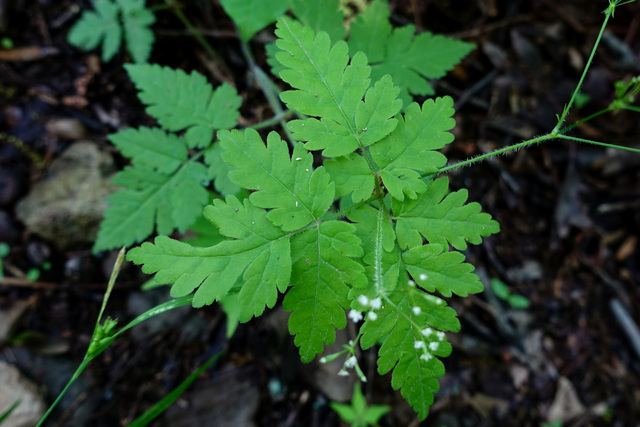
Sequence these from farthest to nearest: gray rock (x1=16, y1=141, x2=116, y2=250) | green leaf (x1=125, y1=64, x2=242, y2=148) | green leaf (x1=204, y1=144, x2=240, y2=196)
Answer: gray rock (x1=16, y1=141, x2=116, y2=250) < green leaf (x1=125, y1=64, x2=242, y2=148) < green leaf (x1=204, y1=144, x2=240, y2=196)

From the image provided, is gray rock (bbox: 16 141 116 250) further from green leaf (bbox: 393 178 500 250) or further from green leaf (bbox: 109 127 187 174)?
green leaf (bbox: 393 178 500 250)

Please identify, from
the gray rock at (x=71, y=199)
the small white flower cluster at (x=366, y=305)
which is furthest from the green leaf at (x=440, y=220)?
the gray rock at (x=71, y=199)

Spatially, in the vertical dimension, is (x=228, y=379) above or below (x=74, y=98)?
below

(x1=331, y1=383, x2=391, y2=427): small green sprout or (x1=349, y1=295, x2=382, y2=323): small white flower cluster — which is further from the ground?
(x1=349, y1=295, x2=382, y2=323): small white flower cluster

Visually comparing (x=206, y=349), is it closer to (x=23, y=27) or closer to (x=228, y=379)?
(x=228, y=379)

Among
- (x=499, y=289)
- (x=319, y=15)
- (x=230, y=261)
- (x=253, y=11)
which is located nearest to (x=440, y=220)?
(x=230, y=261)

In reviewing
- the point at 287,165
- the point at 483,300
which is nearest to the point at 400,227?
the point at 287,165

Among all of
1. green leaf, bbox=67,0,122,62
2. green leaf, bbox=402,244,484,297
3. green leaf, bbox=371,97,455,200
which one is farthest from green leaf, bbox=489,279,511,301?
green leaf, bbox=67,0,122,62
